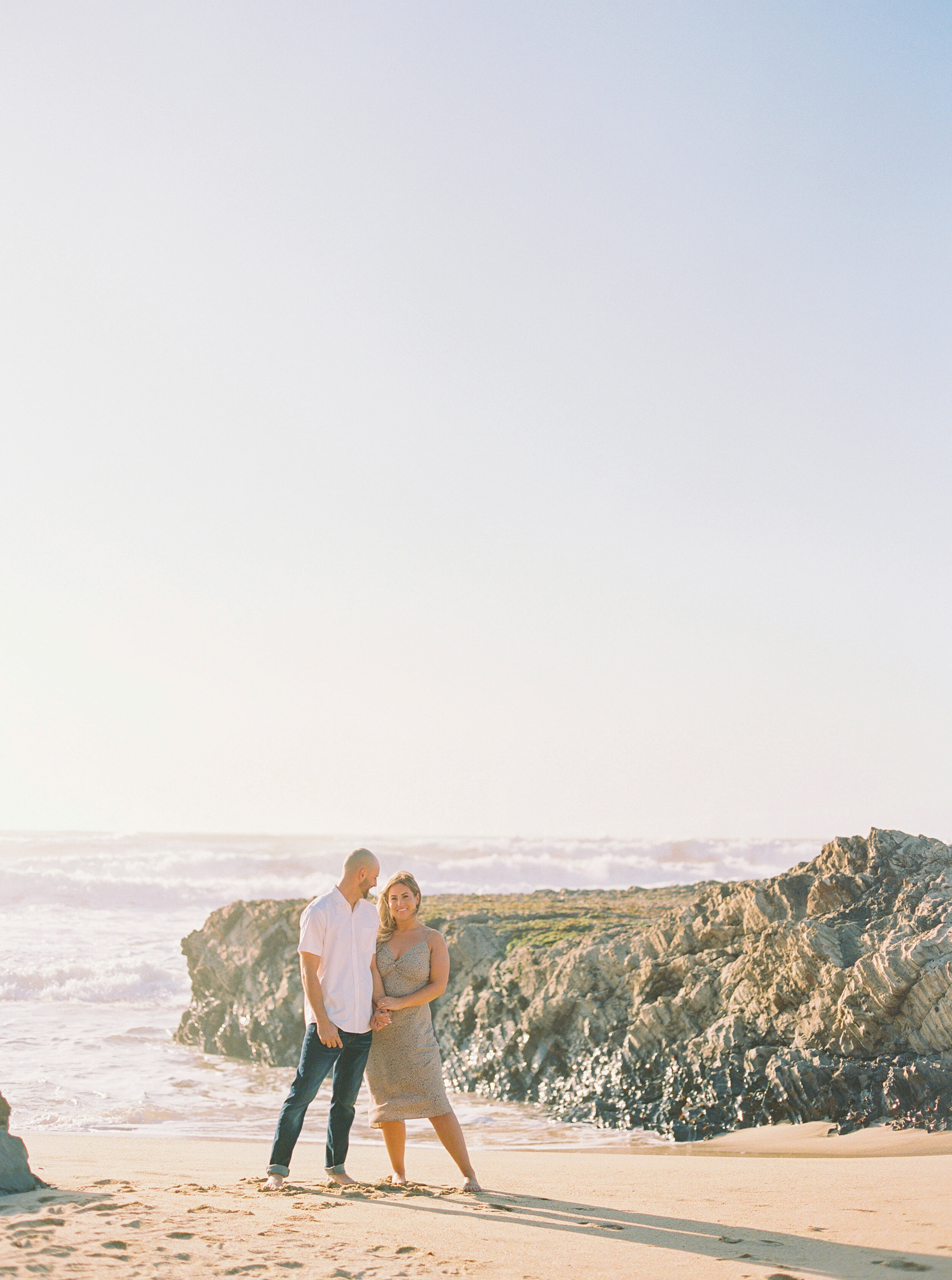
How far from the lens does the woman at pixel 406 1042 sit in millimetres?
5820

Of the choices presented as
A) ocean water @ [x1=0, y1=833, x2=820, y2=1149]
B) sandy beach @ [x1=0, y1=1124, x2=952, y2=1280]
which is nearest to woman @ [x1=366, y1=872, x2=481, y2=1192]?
sandy beach @ [x1=0, y1=1124, x2=952, y2=1280]

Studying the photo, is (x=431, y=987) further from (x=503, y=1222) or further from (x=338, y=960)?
(x=503, y=1222)

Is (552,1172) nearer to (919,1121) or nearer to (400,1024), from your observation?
(400,1024)

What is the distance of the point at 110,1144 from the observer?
8.83 metres

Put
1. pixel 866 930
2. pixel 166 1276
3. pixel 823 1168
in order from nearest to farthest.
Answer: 1. pixel 166 1276
2. pixel 823 1168
3. pixel 866 930

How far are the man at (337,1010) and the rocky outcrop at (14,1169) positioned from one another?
1264 millimetres

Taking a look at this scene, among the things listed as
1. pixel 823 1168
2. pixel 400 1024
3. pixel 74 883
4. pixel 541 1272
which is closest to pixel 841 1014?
pixel 823 1168

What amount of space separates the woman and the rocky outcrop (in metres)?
1.83

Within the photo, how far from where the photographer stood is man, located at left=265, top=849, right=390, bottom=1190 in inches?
223

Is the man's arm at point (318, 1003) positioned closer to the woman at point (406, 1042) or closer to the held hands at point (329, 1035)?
the held hands at point (329, 1035)

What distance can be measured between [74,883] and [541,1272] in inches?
1644

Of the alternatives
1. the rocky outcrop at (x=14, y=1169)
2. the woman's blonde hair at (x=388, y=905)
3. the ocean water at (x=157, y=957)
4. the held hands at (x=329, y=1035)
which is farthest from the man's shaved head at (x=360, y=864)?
the ocean water at (x=157, y=957)

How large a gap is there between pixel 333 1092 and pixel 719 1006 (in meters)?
5.94

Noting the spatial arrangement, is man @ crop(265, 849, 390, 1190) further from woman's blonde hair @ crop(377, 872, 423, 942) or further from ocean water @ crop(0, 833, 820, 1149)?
ocean water @ crop(0, 833, 820, 1149)
